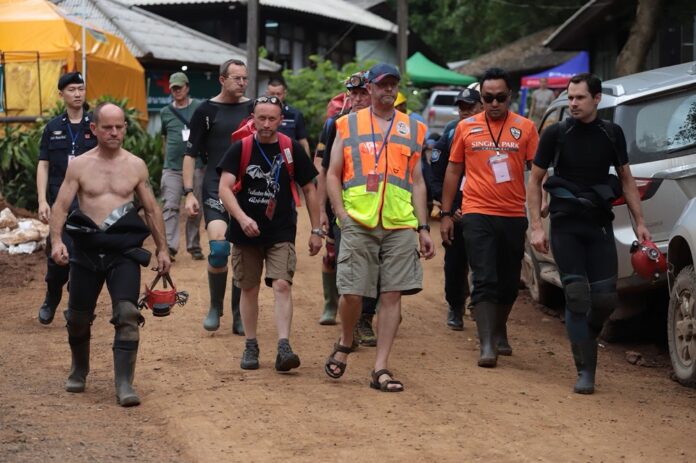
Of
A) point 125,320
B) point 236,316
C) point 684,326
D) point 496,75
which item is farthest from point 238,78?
point 684,326

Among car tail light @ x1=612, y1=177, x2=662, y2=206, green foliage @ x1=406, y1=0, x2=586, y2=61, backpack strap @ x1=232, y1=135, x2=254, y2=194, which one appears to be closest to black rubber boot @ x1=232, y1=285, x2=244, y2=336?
backpack strap @ x1=232, y1=135, x2=254, y2=194

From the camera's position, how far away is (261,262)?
8562 millimetres

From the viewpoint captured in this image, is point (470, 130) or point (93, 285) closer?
point (93, 285)

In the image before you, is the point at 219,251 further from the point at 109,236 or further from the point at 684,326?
the point at 684,326

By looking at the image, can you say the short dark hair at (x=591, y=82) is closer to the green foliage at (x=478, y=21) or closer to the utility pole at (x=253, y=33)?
the utility pole at (x=253, y=33)

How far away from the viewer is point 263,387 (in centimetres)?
781

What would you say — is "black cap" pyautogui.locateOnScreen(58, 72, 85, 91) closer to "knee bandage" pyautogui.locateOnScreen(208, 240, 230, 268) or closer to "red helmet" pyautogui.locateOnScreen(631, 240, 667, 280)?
"knee bandage" pyautogui.locateOnScreen(208, 240, 230, 268)

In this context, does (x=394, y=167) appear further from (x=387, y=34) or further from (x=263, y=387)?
(x=387, y=34)

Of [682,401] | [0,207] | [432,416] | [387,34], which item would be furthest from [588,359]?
[387,34]

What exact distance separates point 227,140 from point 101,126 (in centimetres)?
245

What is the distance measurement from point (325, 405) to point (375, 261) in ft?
3.50

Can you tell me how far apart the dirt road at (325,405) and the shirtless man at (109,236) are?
404 mm

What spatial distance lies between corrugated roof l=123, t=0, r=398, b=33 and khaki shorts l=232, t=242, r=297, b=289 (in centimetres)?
2418

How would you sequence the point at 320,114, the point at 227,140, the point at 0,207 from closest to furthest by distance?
the point at 227,140, the point at 0,207, the point at 320,114
